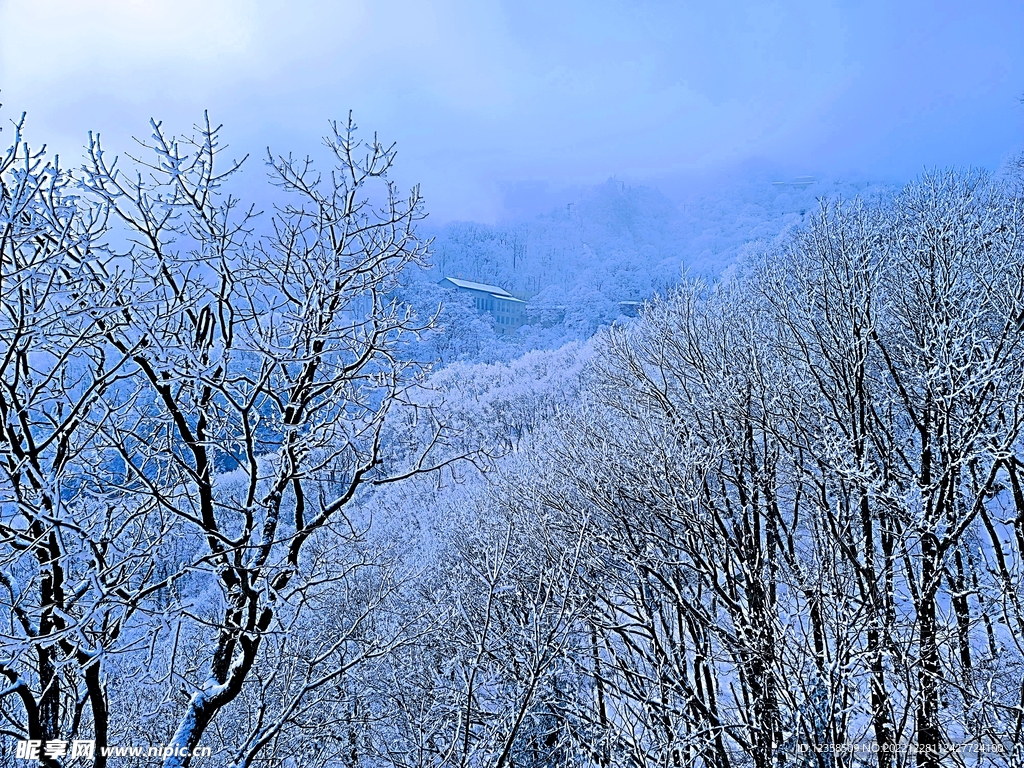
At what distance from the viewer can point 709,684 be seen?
26.5 feet

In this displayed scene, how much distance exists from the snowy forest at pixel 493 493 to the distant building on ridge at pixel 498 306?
101 metres

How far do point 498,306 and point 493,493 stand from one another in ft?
355

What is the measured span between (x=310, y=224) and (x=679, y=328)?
319 inches

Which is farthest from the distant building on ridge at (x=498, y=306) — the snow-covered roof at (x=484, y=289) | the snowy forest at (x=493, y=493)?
the snowy forest at (x=493, y=493)

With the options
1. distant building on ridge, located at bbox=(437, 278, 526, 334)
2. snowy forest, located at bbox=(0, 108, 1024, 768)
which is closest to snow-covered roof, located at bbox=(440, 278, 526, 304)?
distant building on ridge, located at bbox=(437, 278, 526, 334)

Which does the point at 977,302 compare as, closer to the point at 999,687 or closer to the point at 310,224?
the point at 999,687

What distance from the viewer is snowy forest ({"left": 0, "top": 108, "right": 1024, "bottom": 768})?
305cm

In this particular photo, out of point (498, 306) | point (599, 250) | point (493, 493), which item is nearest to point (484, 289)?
point (498, 306)

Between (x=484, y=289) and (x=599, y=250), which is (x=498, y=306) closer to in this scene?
A: (x=484, y=289)

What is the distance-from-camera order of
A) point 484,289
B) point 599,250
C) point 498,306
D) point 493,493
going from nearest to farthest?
point 493,493 < point 498,306 < point 484,289 < point 599,250

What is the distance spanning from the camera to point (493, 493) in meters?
13.1

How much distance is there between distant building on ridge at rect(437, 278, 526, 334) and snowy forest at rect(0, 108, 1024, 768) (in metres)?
101

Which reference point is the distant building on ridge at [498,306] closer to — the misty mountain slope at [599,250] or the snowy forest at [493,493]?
the misty mountain slope at [599,250]

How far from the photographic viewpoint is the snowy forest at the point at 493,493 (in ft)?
10.0
